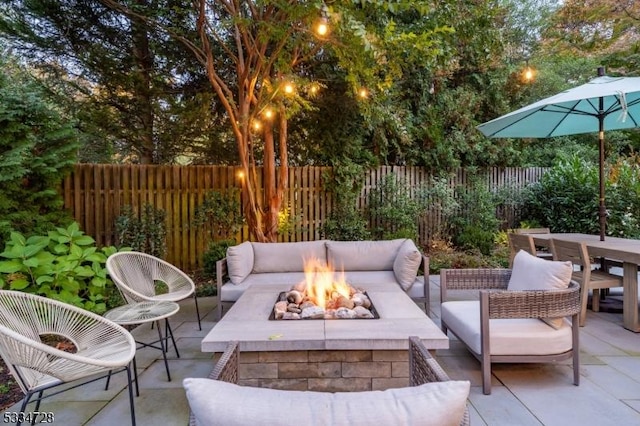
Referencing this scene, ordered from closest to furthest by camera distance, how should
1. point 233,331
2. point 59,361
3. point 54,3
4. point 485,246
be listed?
point 59,361 → point 233,331 → point 54,3 → point 485,246

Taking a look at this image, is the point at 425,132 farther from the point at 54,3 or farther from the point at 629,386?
the point at 54,3

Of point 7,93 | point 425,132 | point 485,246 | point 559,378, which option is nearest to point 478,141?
point 425,132

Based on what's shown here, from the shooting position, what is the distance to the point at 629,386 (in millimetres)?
2277

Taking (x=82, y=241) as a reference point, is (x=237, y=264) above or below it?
below

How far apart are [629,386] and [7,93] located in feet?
19.5

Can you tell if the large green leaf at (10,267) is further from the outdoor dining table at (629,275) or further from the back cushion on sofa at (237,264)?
the outdoor dining table at (629,275)

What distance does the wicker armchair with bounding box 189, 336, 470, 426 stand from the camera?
1.26 meters

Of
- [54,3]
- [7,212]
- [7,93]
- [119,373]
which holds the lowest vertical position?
[119,373]

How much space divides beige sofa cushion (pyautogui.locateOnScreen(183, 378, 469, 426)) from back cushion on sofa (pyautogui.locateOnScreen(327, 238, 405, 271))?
3233mm

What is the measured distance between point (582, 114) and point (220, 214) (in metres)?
5.07

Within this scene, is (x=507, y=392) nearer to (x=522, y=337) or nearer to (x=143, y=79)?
(x=522, y=337)

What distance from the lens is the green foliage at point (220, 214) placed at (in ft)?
19.1

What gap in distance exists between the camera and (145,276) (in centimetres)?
330

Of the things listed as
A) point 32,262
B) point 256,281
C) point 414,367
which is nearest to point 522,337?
point 414,367
